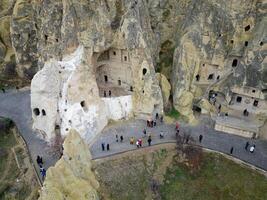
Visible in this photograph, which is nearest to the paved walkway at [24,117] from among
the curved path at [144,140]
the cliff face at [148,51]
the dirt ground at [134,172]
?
the curved path at [144,140]

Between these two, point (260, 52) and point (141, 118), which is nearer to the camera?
point (260, 52)

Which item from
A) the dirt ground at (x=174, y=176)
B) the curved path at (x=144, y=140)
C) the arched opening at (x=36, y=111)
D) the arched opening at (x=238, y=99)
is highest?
the arched opening at (x=238, y=99)

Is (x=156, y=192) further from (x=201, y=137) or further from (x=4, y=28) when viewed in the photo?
(x=4, y=28)

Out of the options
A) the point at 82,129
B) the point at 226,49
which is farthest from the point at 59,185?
the point at 226,49

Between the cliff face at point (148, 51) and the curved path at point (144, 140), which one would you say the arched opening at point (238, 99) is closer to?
the cliff face at point (148, 51)

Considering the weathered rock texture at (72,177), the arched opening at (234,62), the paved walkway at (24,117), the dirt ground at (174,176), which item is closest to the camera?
the weathered rock texture at (72,177)
